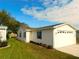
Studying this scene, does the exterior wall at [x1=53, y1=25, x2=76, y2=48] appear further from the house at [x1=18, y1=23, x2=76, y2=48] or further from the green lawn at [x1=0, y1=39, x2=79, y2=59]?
the green lawn at [x1=0, y1=39, x2=79, y2=59]

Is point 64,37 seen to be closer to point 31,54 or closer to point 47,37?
point 47,37

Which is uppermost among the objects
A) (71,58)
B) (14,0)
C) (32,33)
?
(14,0)

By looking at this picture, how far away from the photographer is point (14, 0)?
1427 inches

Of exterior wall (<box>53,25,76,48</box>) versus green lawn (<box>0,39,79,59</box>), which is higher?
exterior wall (<box>53,25,76,48</box>)

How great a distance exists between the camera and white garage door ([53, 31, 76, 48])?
24827mm

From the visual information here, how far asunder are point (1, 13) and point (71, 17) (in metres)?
19.3

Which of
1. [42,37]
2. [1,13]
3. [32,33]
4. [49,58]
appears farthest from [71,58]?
[1,13]

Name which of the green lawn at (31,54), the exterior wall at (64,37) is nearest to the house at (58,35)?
the exterior wall at (64,37)

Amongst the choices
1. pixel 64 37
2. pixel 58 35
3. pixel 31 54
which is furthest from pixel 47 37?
pixel 31 54

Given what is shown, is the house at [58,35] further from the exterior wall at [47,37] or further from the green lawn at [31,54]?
the green lawn at [31,54]

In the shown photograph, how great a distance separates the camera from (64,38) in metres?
25.9

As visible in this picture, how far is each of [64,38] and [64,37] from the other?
16 cm

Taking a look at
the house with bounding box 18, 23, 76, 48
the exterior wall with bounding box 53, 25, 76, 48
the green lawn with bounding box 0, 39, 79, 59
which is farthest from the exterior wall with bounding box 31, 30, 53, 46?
the green lawn with bounding box 0, 39, 79, 59

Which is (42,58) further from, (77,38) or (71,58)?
(77,38)
